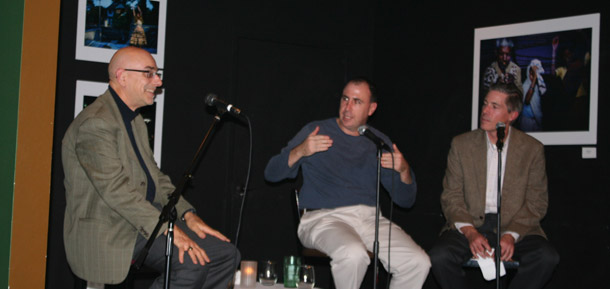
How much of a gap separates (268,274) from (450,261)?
1.31 meters

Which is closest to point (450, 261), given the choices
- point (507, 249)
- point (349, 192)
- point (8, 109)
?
point (507, 249)

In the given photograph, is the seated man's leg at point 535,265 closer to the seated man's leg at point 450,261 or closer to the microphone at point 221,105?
the seated man's leg at point 450,261

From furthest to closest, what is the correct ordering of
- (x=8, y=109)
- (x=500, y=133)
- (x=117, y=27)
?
1. (x=117, y=27)
2. (x=500, y=133)
3. (x=8, y=109)

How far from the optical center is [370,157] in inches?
168

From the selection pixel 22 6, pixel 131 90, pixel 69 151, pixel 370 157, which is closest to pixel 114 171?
pixel 69 151

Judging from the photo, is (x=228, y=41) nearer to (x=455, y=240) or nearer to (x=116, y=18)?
(x=116, y=18)

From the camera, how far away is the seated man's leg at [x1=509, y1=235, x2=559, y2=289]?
12.3 feet

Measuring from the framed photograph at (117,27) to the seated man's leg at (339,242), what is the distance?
1.83m

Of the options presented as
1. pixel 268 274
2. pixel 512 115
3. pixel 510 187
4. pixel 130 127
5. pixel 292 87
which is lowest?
pixel 268 274

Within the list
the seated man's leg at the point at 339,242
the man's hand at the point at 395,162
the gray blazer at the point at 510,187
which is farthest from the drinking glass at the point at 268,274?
the gray blazer at the point at 510,187

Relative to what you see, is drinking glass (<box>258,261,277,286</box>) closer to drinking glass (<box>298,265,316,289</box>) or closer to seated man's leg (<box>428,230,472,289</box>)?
drinking glass (<box>298,265,316,289</box>)

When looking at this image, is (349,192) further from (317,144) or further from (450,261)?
(450,261)

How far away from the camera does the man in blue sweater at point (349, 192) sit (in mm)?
3758

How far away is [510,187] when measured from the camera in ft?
13.2
